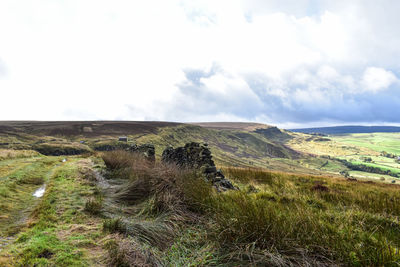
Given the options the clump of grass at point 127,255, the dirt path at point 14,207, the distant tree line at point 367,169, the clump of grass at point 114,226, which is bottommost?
the distant tree line at point 367,169

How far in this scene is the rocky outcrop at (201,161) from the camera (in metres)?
7.89

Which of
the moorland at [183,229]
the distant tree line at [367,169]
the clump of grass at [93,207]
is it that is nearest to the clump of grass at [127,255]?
the moorland at [183,229]

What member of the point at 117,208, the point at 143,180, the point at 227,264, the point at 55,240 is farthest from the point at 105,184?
the point at 227,264

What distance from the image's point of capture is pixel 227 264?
278cm

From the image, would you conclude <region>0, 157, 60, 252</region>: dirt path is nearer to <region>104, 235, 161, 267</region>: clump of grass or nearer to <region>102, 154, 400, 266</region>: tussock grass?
<region>104, 235, 161, 267</region>: clump of grass

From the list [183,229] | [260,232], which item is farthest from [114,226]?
[260,232]

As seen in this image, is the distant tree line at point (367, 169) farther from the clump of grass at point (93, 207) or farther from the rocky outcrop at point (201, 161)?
the clump of grass at point (93, 207)

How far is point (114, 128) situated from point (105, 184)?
297ft

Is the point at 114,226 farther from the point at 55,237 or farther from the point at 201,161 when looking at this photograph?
the point at 201,161

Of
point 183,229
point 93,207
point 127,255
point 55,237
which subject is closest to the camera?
point 127,255

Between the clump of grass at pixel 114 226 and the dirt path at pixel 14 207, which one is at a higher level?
the clump of grass at pixel 114 226

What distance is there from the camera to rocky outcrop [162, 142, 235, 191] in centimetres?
789

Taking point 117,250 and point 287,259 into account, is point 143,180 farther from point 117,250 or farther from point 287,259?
point 287,259

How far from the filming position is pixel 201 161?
31.6 feet
